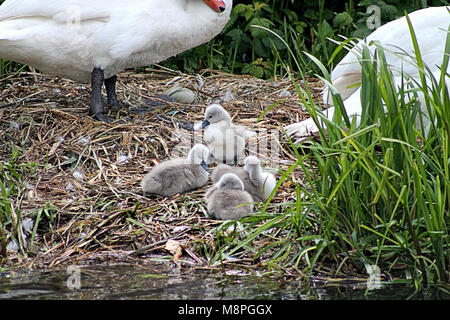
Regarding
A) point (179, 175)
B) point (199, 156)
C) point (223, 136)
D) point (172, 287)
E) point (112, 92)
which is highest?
point (112, 92)

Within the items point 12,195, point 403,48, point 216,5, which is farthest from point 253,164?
point 216,5

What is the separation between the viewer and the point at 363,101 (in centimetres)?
375

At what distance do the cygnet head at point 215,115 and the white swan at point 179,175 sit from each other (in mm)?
452

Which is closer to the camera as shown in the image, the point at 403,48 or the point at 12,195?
the point at 12,195

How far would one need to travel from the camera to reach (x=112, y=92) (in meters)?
6.06

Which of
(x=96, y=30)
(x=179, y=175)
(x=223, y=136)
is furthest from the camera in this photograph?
(x=96, y=30)

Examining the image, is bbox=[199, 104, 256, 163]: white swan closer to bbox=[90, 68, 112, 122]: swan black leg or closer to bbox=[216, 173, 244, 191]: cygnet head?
bbox=[216, 173, 244, 191]: cygnet head

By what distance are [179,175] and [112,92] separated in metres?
1.65

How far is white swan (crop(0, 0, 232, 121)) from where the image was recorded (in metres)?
5.50

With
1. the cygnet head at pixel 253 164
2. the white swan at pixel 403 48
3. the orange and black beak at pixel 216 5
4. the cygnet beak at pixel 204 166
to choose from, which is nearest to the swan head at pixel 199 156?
the cygnet beak at pixel 204 166

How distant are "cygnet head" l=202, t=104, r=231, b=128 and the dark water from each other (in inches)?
63.1

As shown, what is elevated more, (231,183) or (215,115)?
(215,115)

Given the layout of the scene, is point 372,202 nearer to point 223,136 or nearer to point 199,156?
point 199,156

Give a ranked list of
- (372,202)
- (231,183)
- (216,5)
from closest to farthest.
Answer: (372,202), (231,183), (216,5)
